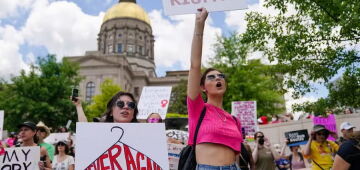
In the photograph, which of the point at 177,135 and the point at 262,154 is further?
the point at 262,154

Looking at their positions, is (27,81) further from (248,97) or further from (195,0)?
(195,0)

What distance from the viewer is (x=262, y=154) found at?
6.10 meters

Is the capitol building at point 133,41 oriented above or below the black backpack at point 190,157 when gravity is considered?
above

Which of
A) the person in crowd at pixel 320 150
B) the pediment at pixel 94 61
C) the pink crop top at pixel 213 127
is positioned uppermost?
the pediment at pixel 94 61

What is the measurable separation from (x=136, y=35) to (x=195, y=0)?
85563 mm

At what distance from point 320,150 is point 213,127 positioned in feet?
10.8

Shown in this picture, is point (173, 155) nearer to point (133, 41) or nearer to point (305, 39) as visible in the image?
point (305, 39)

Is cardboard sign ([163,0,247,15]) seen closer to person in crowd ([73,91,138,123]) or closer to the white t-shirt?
person in crowd ([73,91,138,123])

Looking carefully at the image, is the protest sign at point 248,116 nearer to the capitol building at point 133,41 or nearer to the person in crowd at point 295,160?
the person in crowd at point 295,160

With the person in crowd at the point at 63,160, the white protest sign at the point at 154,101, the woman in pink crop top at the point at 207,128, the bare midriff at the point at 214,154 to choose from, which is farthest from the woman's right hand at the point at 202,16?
the white protest sign at the point at 154,101

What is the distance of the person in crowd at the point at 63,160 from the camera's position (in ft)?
17.7

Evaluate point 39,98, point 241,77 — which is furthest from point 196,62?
point 39,98

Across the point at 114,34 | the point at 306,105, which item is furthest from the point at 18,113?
the point at 114,34

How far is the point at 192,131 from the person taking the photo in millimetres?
2463
